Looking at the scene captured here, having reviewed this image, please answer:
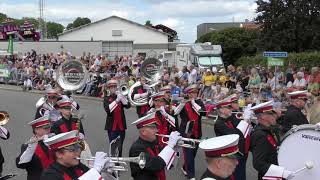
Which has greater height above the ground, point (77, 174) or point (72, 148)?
point (72, 148)

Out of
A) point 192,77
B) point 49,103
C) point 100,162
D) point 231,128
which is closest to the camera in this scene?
point 100,162

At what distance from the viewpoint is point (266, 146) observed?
255 inches

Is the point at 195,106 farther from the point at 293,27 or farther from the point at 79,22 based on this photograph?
the point at 79,22

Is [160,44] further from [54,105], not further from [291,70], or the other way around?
[54,105]

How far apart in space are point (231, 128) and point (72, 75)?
623cm

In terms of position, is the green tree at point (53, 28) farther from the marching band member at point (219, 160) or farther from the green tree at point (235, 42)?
the marching band member at point (219, 160)

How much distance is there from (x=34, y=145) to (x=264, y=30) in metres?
40.7

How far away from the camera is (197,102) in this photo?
10562mm

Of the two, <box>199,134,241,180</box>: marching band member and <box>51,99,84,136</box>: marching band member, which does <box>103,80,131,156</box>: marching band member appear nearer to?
<box>51,99,84,136</box>: marching band member

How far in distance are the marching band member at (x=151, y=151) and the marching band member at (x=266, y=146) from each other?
1.08 metres

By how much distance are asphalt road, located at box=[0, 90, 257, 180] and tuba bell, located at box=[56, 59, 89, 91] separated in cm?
163

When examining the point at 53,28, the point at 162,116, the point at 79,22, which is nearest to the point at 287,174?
the point at 162,116

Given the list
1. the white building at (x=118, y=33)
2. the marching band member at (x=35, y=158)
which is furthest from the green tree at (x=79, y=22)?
the marching band member at (x=35, y=158)

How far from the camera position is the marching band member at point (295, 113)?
8.98 meters
